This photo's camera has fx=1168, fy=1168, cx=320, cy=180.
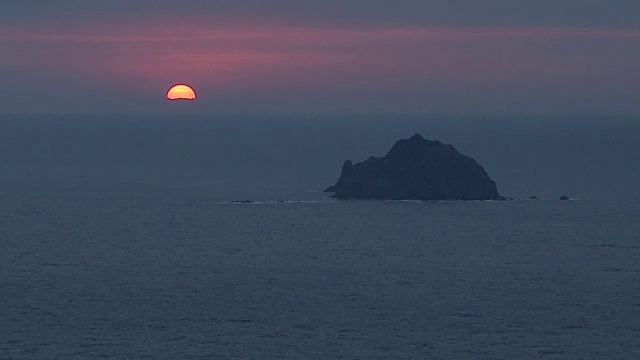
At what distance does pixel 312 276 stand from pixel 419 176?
49.9m

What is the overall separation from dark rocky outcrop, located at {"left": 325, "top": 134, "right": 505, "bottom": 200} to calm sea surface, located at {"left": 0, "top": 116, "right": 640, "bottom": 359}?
339 centimetres

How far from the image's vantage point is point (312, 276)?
8088cm

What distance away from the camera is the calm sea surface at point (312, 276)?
6197 cm

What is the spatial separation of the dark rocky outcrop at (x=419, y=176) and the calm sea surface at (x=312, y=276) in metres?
3.39

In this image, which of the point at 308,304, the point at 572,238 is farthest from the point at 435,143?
the point at 308,304

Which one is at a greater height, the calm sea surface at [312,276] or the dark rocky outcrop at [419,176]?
the dark rocky outcrop at [419,176]

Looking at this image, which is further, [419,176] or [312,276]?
[419,176]

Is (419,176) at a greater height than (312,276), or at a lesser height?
greater

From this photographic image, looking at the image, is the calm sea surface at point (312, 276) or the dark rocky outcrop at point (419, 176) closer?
the calm sea surface at point (312, 276)

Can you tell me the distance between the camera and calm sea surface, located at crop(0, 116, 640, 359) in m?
62.0

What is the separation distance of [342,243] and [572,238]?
20.6m

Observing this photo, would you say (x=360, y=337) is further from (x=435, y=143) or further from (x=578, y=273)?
(x=435, y=143)

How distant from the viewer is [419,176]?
128875 millimetres

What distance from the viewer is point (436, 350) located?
6025cm
